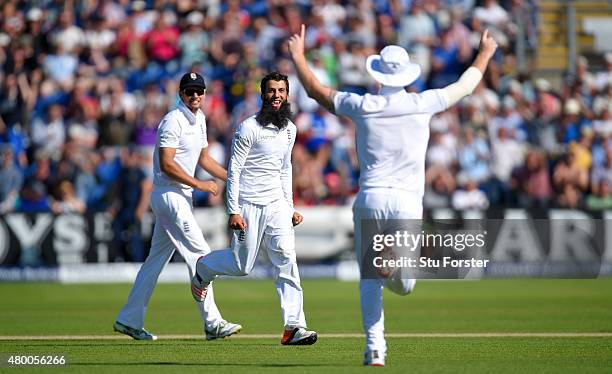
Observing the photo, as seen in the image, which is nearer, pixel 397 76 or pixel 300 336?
pixel 397 76

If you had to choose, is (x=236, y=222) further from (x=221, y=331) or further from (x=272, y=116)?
(x=221, y=331)

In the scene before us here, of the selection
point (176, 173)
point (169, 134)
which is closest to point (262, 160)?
point (176, 173)

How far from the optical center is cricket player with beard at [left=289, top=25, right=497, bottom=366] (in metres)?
10.0

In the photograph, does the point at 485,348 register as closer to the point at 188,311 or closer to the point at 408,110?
the point at 408,110

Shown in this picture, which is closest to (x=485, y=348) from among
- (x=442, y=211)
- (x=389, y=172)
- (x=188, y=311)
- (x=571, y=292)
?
(x=389, y=172)

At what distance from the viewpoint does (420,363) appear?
1065cm

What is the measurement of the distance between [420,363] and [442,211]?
513 inches

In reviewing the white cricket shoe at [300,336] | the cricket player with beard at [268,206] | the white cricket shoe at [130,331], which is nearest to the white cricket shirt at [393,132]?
the cricket player with beard at [268,206]

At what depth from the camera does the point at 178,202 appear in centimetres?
1262

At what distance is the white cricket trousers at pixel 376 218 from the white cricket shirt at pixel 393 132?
0.27 ft

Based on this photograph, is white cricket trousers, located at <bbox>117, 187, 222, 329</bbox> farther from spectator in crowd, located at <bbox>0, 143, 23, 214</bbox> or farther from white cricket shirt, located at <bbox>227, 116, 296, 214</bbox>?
spectator in crowd, located at <bbox>0, 143, 23, 214</bbox>

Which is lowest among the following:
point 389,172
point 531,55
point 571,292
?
point 571,292

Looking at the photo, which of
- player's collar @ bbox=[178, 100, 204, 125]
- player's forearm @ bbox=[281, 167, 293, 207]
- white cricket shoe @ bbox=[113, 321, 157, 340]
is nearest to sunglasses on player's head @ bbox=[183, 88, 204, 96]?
player's collar @ bbox=[178, 100, 204, 125]

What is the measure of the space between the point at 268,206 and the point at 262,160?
0.43 m
